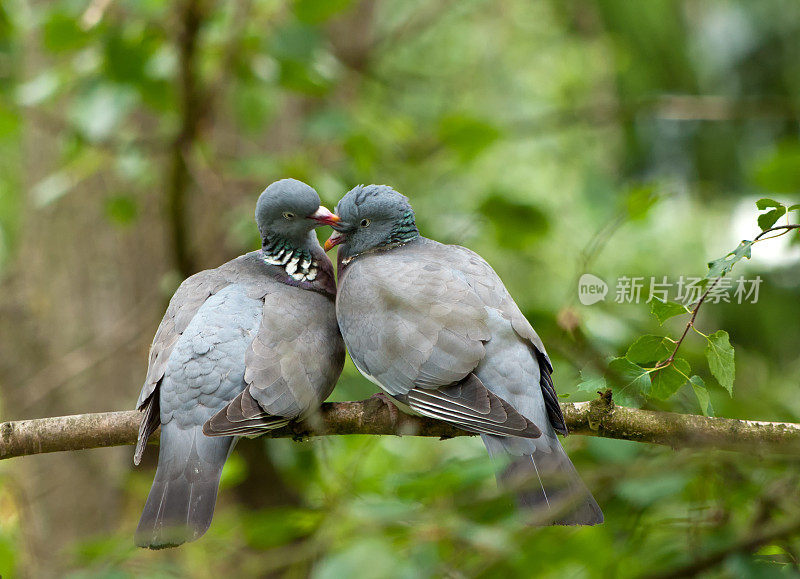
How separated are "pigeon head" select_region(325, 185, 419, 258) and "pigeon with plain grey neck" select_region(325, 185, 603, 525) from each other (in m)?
0.19

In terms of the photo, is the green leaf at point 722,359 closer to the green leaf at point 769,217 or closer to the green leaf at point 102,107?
the green leaf at point 769,217

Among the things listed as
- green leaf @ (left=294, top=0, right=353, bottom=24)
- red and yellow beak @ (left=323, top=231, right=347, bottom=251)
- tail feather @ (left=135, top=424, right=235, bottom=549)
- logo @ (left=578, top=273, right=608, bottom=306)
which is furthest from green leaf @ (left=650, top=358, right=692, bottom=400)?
green leaf @ (left=294, top=0, right=353, bottom=24)

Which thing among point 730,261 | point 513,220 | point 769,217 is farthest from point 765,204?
point 513,220

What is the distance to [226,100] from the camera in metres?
4.82

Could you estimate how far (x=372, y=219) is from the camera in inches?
114

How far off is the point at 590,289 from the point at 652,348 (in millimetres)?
872

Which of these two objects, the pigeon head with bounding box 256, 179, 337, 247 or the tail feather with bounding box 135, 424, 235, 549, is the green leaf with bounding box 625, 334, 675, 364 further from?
the pigeon head with bounding box 256, 179, 337, 247

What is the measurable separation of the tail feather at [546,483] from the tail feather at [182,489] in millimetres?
795

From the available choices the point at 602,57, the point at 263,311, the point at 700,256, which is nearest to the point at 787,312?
the point at 700,256

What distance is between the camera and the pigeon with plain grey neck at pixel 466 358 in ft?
6.63

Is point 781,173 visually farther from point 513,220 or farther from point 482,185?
point 482,185

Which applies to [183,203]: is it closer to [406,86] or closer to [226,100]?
[226,100]

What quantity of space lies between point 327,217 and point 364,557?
1549mm

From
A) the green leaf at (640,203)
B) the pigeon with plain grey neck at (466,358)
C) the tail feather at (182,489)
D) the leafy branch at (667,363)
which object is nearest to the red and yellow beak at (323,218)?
the pigeon with plain grey neck at (466,358)
